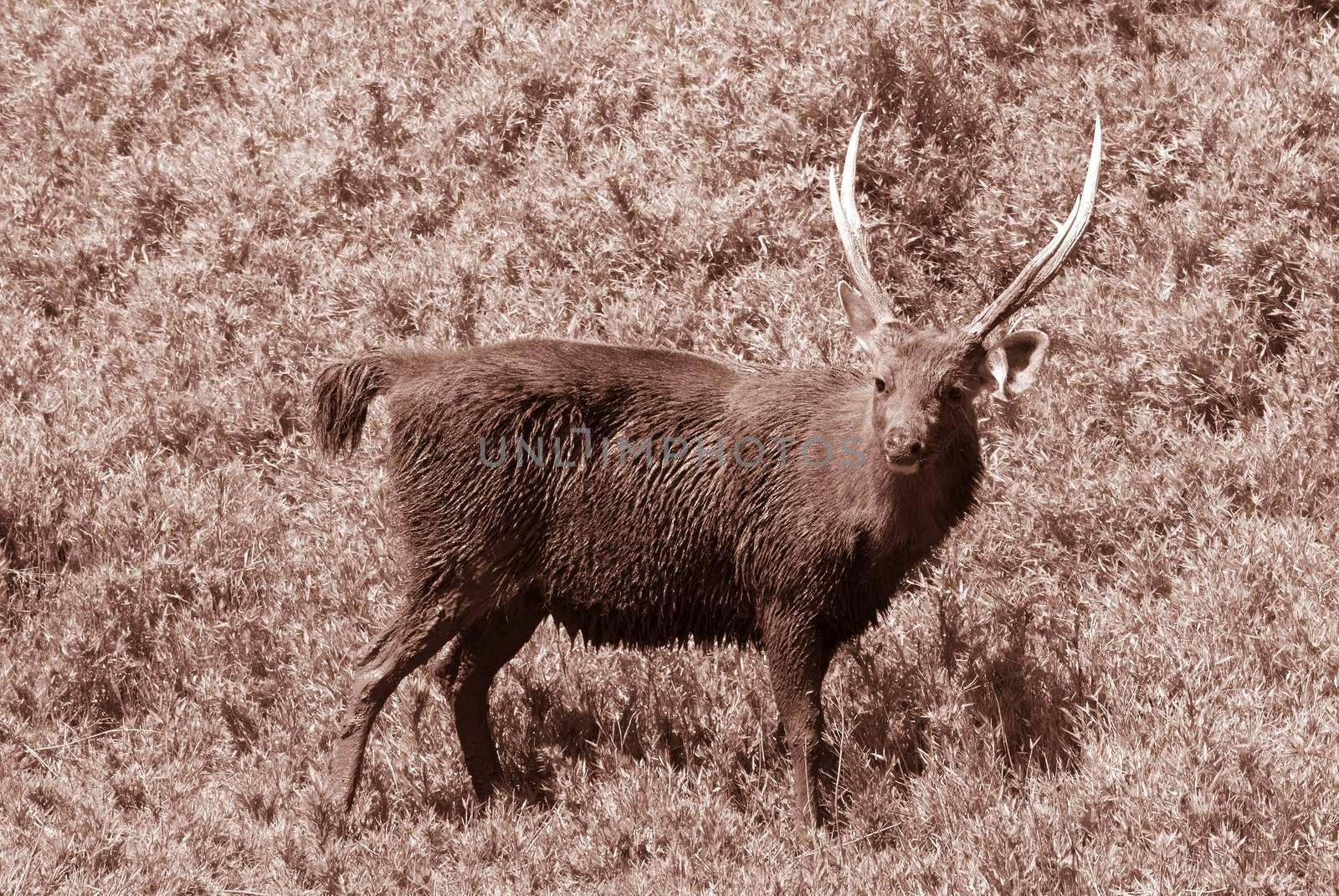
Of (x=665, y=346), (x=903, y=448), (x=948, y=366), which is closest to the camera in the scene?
(x=903, y=448)

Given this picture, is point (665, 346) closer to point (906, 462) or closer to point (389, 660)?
point (389, 660)

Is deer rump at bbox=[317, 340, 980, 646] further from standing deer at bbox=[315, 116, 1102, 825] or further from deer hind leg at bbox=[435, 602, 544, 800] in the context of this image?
deer hind leg at bbox=[435, 602, 544, 800]

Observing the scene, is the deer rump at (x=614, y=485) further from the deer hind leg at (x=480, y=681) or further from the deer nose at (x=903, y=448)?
the deer nose at (x=903, y=448)

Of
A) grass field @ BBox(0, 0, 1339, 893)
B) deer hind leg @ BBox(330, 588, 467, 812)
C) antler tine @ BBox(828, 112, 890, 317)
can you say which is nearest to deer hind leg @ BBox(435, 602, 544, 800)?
grass field @ BBox(0, 0, 1339, 893)

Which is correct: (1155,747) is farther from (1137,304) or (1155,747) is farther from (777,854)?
(1137,304)

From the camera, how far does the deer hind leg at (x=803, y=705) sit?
5.79 meters

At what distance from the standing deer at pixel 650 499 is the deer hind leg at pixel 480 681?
0.16 metres

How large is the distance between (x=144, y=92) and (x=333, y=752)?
5989 mm

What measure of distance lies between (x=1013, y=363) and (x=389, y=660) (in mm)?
2620

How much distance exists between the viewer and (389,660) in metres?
6.06

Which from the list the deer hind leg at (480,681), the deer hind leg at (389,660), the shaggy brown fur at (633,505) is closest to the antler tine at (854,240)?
the shaggy brown fur at (633,505)

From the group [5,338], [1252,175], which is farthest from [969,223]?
[5,338]

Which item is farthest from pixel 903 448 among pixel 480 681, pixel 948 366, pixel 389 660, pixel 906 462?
pixel 389 660

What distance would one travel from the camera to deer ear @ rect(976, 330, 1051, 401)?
5.66m
